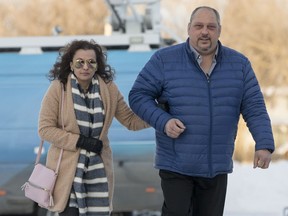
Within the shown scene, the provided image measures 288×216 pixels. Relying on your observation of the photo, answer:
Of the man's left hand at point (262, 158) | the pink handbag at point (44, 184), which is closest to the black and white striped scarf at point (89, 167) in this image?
the pink handbag at point (44, 184)

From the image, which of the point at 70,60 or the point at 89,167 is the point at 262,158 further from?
the point at 70,60

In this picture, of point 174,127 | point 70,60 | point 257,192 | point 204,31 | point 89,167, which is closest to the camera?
point 174,127

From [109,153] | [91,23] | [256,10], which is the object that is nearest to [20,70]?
[109,153]

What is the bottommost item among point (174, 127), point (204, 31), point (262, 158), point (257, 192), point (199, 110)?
point (257, 192)

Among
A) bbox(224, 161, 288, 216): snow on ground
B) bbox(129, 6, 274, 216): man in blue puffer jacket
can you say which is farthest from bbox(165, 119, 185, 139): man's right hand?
bbox(224, 161, 288, 216): snow on ground

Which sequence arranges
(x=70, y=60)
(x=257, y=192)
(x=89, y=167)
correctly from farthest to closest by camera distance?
(x=257, y=192), (x=70, y=60), (x=89, y=167)

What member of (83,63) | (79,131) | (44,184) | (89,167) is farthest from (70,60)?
(44,184)

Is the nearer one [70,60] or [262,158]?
[262,158]

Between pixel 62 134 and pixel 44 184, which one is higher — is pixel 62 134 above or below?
above

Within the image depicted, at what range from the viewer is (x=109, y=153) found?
4125 mm

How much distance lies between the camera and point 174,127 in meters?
3.76

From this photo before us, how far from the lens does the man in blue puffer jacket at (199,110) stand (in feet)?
12.7

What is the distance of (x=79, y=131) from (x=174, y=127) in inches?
23.5

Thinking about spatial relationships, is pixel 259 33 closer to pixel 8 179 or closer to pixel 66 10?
pixel 66 10
